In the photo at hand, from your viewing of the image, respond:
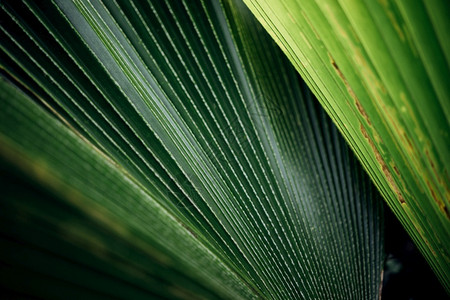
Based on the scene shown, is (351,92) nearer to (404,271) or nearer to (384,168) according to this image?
(384,168)

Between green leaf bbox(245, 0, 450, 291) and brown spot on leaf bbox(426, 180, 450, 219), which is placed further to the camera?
brown spot on leaf bbox(426, 180, 450, 219)

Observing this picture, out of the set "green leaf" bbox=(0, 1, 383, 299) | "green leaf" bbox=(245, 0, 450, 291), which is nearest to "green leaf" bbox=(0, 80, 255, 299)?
"green leaf" bbox=(0, 1, 383, 299)

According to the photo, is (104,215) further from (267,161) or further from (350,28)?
(267,161)

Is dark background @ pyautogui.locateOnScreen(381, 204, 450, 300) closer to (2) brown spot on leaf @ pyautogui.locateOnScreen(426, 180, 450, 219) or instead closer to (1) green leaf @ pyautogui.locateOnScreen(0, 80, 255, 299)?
(2) brown spot on leaf @ pyautogui.locateOnScreen(426, 180, 450, 219)

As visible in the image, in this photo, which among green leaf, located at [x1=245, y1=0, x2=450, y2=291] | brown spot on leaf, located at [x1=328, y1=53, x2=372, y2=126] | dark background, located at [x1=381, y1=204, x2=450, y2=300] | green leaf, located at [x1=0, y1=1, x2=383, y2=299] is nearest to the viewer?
green leaf, located at [x1=245, y1=0, x2=450, y2=291]

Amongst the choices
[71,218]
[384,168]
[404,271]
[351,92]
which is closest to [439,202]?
[384,168]

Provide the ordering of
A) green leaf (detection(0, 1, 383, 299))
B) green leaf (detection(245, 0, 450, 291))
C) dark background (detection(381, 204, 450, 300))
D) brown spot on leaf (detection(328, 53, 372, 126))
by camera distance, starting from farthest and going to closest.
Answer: dark background (detection(381, 204, 450, 300)) < green leaf (detection(0, 1, 383, 299)) < brown spot on leaf (detection(328, 53, 372, 126)) < green leaf (detection(245, 0, 450, 291))
